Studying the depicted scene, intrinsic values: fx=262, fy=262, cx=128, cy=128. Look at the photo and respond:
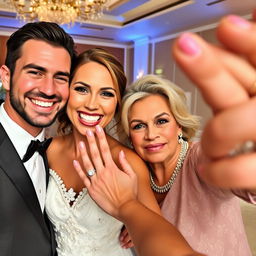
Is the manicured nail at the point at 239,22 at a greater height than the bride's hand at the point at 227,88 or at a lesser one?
greater

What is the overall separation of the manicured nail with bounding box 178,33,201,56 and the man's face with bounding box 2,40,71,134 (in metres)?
1.10

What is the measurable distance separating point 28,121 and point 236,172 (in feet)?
3.81

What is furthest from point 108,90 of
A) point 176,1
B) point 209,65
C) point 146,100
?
point 176,1

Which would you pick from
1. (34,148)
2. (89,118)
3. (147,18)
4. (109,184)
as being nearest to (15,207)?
(34,148)

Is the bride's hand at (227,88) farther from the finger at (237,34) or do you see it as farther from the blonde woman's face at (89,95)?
the blonde woman's face at (89,95)

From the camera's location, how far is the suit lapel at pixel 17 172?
109cm

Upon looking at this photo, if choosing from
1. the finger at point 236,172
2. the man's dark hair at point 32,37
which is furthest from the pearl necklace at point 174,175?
the finger at point 236,172

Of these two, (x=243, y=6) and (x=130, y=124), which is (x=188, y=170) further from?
(x=243, y=6)

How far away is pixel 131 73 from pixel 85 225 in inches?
340

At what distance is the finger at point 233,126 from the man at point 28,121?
0.96m

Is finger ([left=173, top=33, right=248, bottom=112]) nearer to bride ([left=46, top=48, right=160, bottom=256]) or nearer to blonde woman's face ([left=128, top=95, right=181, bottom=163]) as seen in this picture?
bride ([left=46, top=48, right=160, bottom=256])

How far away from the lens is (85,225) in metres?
1.42

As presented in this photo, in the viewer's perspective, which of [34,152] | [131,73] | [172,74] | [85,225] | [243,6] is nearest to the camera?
[34,152]

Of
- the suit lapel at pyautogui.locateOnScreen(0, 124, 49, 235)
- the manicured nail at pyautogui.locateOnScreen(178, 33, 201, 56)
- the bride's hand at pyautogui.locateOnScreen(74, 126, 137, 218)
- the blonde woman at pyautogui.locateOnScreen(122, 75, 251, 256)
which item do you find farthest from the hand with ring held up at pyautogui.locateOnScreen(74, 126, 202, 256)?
the manicured nail at pyautogui.locateOnScreen(178, 33, 201, 56)
